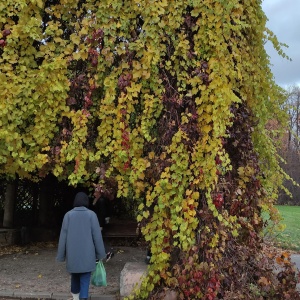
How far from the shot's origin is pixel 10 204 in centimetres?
1065

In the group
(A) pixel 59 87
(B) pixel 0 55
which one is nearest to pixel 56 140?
(A) pixel 59 87

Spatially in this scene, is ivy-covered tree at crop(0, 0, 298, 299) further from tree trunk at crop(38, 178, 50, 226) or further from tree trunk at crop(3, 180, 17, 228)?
tree trunk at crop(38, 178, 50, 226)

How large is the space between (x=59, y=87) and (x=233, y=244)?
120 inches

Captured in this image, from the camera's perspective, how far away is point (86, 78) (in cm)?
586

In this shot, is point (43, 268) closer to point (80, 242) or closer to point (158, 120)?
point (80, 242)

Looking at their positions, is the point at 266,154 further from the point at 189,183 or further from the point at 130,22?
the point at 130,22

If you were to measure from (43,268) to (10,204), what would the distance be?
3.17 metres

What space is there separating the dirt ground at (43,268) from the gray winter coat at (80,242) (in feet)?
3.94

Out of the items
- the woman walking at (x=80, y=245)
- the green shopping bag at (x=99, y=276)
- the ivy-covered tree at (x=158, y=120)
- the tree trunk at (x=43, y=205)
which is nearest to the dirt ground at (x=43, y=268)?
the green shopping bag at (x=99, y=276)

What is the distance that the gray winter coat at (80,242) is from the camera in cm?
518

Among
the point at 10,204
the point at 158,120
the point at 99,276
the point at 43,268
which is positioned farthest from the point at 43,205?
the point at 158,120

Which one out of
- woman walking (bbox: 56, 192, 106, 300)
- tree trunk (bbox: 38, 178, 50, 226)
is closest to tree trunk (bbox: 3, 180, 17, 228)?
tree trunk (bbox: 38, 178, 50, 226)

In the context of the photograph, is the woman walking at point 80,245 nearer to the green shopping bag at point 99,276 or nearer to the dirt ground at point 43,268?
the green shopping bag at point 99,276

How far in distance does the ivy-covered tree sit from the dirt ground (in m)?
1.67
